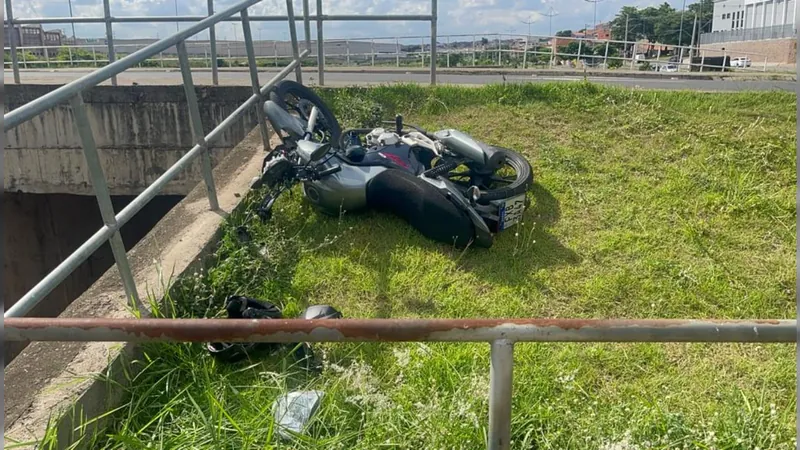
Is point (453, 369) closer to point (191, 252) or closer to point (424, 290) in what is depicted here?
point (424, 290)

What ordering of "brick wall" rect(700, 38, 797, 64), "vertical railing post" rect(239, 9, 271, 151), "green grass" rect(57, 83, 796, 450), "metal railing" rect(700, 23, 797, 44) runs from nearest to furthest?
"green grass" rect(57, 83, 796, 450) < "vertical railing post" rect(239, 9, 271, 151) < "brick wall" rect(700, 38, 797, 64) < "metal railing" rect(700, 23, 797, 44)

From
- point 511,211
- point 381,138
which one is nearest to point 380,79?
point 381,138

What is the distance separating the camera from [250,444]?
242cm

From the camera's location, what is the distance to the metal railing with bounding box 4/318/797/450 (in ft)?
5.09

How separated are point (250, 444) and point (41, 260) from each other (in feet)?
29.7

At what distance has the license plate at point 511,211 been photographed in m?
4.53

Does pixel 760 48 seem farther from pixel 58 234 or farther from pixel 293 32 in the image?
pixel 58 234

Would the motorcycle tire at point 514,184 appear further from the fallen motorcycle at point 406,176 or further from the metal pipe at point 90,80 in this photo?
the metal pipe at point 90,80

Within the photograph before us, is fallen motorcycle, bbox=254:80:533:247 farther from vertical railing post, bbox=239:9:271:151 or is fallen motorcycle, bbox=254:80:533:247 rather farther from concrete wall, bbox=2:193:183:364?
concrete wall, bbox=2:193:183:364

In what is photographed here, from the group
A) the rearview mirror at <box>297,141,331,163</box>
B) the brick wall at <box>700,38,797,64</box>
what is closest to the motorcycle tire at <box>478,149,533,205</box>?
the rearview mirror at <box>297,141,331,163</box>

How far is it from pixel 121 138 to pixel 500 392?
8427mm

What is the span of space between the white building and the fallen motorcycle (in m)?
24.5

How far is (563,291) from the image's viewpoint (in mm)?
4012

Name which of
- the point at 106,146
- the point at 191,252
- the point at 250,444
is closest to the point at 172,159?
the point at 106,146
